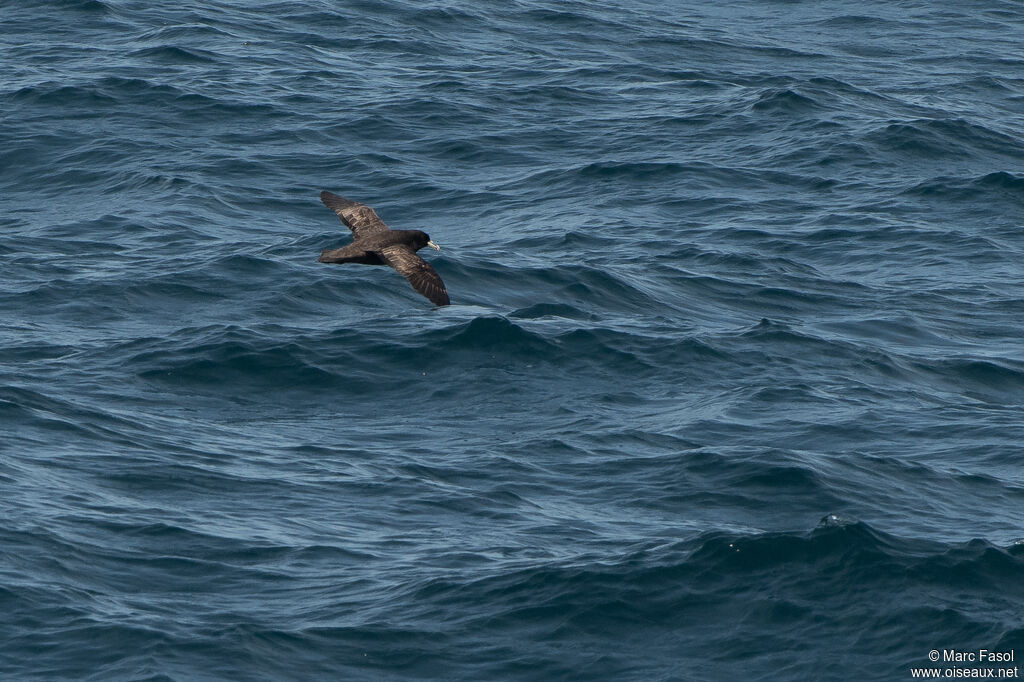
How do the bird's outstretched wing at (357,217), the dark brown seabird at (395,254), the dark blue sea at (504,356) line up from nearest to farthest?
the dark blue sea at (504,356) → the dark brown seabird at (395,254) → the bird's outstretched wing at (357,217)

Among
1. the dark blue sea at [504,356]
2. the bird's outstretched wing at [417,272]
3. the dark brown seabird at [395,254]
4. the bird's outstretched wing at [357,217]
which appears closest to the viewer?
the dark blue sea at [504,356]

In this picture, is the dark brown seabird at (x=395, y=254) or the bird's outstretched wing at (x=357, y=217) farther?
the bird's outstretched wing at (x=357, y=217)

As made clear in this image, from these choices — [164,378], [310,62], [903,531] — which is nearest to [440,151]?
[310,62]

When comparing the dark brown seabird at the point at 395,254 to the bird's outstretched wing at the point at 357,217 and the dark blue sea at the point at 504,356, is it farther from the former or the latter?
the dark blue sea at the point at 504,356

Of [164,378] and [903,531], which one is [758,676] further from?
[164,378]

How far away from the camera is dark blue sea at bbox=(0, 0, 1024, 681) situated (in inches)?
650

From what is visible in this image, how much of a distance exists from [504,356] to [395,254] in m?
4.28

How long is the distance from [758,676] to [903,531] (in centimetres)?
351

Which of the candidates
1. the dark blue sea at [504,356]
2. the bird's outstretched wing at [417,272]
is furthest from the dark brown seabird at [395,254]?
the dark blue sea at [504,356]

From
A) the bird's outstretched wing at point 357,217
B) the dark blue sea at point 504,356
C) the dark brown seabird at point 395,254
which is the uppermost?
the dark brown seabird at point 395,254

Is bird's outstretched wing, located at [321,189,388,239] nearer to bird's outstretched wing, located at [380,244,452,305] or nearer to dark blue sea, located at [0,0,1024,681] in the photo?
bird's outstretched wing, located at [380,244,452,305]

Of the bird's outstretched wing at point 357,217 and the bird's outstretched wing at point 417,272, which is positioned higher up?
the bird's outstretched wing at point 417,272

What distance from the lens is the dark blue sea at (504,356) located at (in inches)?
650

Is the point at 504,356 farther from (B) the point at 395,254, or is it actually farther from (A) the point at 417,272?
(A) the point at 417,272
